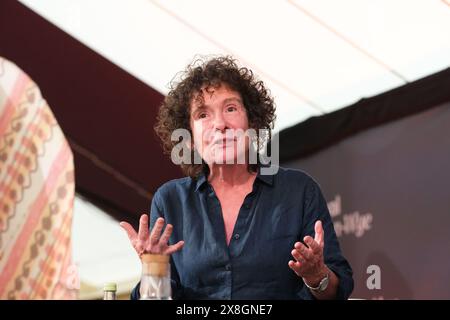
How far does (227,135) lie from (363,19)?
178 cm

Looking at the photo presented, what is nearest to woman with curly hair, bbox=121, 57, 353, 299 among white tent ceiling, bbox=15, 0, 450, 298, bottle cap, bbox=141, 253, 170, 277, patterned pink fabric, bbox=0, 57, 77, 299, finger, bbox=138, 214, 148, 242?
finger, bbox=138, 214, 148, 242

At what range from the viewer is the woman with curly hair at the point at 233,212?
182 centimetres

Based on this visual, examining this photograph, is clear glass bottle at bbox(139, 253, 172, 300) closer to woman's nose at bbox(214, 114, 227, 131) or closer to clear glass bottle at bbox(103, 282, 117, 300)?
clear glass bottle at bbox(103, 282, 117, 300)

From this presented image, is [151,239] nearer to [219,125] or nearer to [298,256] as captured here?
[298,256]

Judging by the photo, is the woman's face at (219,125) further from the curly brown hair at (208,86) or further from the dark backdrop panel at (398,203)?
the dark backdrop panel at (398,203)

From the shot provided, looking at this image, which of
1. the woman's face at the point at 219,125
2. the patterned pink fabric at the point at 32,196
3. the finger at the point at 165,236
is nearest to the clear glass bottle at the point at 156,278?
the finger at the point at 165,236

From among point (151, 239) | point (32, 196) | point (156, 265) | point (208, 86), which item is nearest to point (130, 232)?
point (151, 239)

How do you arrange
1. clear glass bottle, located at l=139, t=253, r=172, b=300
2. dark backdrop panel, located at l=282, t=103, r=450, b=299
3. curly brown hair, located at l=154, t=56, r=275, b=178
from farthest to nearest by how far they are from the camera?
dark backdrop panel, located at l=282, t=103, r=450, b=299, curly brown hair, located at l=154, t=56, r=275, b=178, clear glass bottle, located at l=139, t=253, r=172, b=300

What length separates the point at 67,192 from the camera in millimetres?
4656

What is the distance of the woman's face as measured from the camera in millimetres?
1999

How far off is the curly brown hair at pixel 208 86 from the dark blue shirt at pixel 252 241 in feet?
0.41

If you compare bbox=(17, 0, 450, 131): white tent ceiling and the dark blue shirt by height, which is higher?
bbox=(17, 0, 450, 131): white tent ceiling

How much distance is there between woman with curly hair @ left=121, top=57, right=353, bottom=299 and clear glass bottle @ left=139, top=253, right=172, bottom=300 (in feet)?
0.36

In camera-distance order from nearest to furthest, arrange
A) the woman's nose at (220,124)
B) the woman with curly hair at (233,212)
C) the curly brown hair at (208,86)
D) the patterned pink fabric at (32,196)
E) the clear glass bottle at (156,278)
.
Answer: the clear glass bottle at (156,278) → the woman with curly hair at (233,212) → the woman's nose at (220,124) → the curly brown hair at (208,86) → the patterned pink fabric at (32,196)
